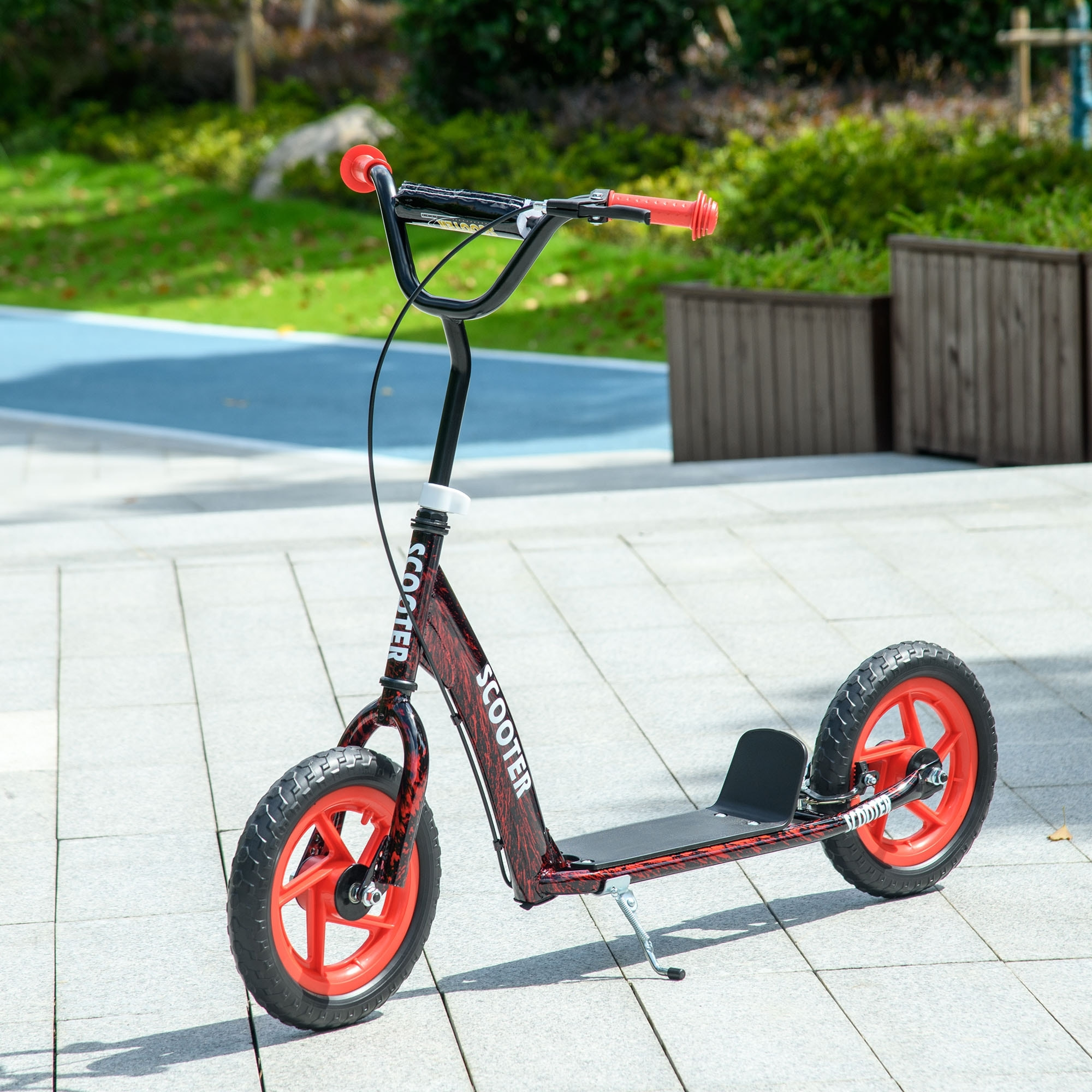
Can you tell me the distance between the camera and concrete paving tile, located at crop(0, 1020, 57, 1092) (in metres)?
2.80

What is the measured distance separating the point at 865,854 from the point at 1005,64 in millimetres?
18634

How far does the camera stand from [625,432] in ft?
39.2

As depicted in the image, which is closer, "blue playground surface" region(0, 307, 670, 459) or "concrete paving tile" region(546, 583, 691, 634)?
"concrete paving tile" region(546, 583, 691, 634)

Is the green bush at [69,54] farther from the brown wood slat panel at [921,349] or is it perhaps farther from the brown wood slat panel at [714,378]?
the brown wood slat panel at [921,349]

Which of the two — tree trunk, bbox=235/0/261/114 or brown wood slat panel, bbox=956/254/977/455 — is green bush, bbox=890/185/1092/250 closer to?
brown wood slat panel, bbox=956/254/977/455

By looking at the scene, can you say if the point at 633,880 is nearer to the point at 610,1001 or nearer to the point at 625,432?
the point at 610,1001

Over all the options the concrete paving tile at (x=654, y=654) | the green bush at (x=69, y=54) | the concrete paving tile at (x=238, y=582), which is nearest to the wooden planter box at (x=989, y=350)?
the concrete paving tile at (x=654, y=654)

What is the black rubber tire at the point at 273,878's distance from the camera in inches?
109

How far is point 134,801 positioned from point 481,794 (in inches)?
57.4

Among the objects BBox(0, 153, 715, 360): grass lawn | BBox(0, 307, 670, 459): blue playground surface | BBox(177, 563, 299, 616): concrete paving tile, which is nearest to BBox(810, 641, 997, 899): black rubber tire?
BBox(177, 563, 299, 616): concrete paving tile

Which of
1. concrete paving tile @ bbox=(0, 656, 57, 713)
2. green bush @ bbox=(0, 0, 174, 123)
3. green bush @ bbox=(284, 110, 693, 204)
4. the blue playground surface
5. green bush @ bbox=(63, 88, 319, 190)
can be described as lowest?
the blue playground surface

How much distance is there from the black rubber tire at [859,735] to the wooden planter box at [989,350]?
17.6ft

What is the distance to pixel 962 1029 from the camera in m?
2.95

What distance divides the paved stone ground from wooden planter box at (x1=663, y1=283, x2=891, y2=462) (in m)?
2.07
